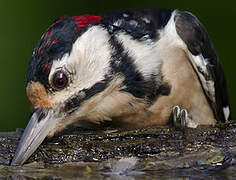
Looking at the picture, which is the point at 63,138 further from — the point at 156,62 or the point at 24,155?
the point at 156,62

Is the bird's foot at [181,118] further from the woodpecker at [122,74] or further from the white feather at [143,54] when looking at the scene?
the white feather at [143,54]

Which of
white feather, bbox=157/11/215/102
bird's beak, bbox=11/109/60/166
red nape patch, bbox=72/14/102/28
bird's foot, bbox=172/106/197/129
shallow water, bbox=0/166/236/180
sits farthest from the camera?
white feather, bbox=157/11/215/102

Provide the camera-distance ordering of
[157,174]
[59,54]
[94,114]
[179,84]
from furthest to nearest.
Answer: [179,84], [94,114], [59,54], [157,174]

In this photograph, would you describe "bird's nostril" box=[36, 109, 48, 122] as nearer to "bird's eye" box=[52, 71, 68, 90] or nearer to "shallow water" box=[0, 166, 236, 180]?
"bird's eye" box=[52, 71, 68, 90]

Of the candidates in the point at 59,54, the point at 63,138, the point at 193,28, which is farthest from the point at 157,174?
the point at 193,28

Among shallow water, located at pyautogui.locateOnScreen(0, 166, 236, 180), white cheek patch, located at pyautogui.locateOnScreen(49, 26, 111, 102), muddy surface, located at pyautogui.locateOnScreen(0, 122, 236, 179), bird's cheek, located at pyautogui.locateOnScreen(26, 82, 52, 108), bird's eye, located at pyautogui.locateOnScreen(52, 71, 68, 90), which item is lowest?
shallow water, located at pyautogui.locateOnScreen(0, 166, 236, 180)

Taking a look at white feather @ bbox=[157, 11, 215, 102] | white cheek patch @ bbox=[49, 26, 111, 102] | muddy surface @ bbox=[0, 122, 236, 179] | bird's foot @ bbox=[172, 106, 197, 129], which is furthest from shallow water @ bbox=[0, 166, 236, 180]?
white feather @ bbox=[157, 11, 215, 102]

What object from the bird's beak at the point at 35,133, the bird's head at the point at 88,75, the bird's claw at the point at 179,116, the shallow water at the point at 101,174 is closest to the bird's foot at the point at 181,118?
the bird's claw at the point at 179,116
